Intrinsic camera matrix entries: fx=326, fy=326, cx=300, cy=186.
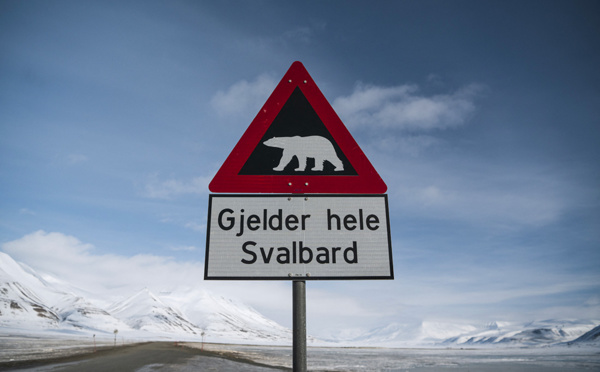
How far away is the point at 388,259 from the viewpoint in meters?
1.80

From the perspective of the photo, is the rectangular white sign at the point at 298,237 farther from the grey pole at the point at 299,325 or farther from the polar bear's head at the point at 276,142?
the polar bear's head at the point at 276,142

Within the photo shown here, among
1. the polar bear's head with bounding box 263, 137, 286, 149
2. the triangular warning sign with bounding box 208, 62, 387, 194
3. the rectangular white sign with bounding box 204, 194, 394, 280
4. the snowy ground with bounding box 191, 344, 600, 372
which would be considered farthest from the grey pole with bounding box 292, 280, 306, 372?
the snowy ground with bounding box 191, 344, 600, 372

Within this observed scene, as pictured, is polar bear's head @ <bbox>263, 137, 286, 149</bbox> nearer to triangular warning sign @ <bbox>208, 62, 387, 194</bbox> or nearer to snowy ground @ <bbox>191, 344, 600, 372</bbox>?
triangular warning sign @ <bbox>208, 62, 387, 194</bbox>

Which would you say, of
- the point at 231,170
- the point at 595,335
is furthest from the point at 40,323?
the point at 595,335

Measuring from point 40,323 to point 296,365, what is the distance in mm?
240447

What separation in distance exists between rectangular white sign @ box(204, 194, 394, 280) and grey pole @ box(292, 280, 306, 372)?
0.07 meters

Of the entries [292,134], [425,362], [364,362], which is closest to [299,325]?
[292,134]

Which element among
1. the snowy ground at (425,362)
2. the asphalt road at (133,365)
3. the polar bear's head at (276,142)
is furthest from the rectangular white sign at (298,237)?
the snowy ground at (425,362)

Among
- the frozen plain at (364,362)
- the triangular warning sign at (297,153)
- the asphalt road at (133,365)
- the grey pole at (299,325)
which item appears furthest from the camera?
the frozen plain at (364,362)

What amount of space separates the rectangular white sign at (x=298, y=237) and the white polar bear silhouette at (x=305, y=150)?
214mm

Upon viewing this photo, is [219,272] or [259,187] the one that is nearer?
[219,272]

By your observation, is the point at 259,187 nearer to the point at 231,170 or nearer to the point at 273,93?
the point at 231,170

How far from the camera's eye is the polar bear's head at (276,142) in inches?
80.3

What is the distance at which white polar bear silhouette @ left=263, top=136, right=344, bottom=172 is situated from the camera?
78.4 inches
